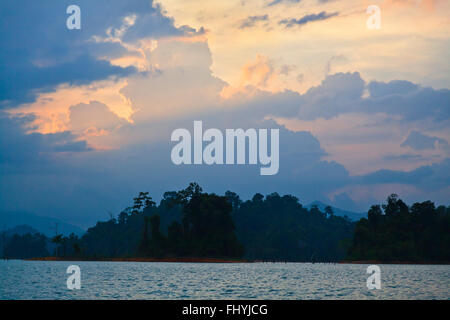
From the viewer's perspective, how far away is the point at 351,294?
2440 inches

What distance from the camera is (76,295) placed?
59.1 meters

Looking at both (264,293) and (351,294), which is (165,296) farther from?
(351,294)
